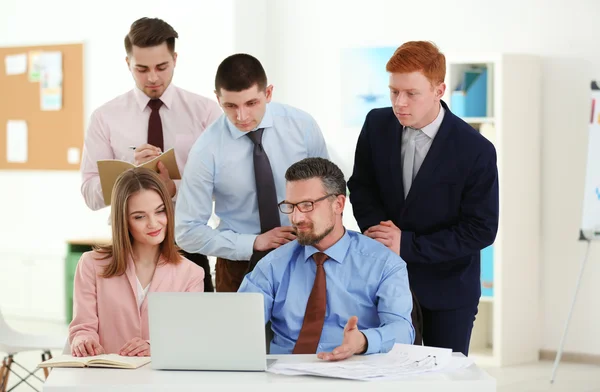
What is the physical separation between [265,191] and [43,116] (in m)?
4.83

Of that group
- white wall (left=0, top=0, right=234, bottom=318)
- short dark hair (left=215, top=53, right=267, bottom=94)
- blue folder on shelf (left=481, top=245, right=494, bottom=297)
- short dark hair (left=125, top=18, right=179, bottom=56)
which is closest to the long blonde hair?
short dark hair (left=215, top=53, right=267, bottom=94)

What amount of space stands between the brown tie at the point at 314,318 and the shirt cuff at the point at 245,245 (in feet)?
1.44

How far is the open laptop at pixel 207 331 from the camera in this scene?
7.32 feet

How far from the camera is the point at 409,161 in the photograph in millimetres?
3139

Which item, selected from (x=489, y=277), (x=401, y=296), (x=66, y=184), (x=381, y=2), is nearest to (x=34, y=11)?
(x=66, y=184)

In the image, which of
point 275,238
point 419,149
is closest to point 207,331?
point 275,238

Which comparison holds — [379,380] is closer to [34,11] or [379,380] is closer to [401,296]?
[401,296]

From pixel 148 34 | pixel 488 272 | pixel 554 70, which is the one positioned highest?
pixel 554 70

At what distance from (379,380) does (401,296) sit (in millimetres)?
552

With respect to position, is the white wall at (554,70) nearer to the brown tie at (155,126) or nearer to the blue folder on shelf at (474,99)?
the blue folder on shelf at (474,99)

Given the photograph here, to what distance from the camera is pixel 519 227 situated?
592 cm

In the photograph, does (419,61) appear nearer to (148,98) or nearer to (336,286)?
(336,286)

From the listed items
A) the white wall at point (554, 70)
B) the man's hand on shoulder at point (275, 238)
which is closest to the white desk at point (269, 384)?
the man's hand on shoulder at point (275, 238)

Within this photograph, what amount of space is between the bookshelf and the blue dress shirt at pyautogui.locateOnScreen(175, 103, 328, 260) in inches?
109
